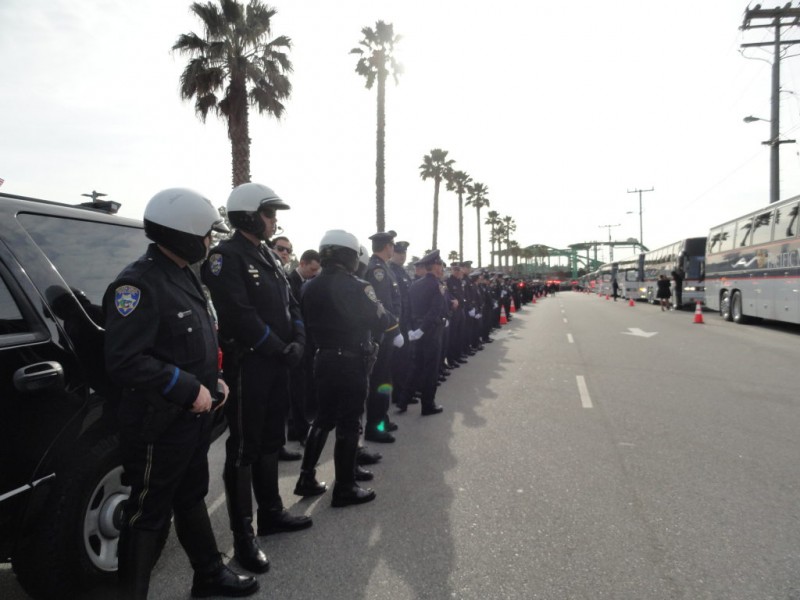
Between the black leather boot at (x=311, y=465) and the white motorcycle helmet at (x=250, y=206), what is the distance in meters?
1.59

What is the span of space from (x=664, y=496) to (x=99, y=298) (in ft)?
12.7

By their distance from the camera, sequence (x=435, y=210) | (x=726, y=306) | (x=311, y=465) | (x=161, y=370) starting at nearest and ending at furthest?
(x=161, y=370) < (x=311, y=465) < (x=726, y=306) < (x=435, y=210)

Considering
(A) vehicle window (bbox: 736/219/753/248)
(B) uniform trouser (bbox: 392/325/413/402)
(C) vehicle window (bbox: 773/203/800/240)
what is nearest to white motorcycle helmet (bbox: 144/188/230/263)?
(B) uniform trouser (bbox: 392/325/413/402)

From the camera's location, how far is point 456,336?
1094 centimetres

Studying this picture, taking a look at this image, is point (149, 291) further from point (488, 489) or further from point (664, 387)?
point (664, 387)

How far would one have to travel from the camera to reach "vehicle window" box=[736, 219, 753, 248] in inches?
700

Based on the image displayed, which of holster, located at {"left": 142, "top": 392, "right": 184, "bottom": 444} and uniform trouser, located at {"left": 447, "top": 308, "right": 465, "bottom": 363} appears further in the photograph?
uniform trouser, located at {"left": 447, "top": 308, "right": 465, "bottom": 363}

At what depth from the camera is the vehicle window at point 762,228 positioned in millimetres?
16250

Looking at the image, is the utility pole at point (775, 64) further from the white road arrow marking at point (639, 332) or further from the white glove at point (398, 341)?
the white glove at point (398, 341)

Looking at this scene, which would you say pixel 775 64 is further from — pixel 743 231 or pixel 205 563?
pixel 205 563

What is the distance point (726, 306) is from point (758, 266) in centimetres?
323

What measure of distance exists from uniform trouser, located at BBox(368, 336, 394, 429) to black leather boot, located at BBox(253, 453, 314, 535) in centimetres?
200

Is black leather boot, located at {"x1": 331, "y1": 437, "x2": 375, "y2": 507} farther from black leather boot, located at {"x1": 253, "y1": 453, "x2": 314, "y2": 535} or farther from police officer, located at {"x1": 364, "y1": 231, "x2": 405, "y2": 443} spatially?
police officer, located at {"x1": 364, "y1": 231, "x2": 405, "y2": 443}

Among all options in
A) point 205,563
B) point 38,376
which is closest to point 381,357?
point 205,563
